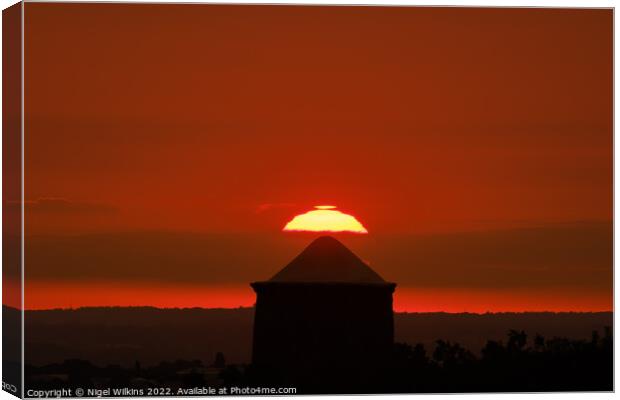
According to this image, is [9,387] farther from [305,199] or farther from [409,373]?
[409,373]

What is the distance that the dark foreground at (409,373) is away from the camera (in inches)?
598

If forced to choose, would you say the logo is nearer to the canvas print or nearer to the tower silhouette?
the canvas print

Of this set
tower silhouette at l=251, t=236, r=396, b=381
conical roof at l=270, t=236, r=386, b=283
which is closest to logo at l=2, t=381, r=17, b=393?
tower silhouette at l=251, t=236, r=396, b=381

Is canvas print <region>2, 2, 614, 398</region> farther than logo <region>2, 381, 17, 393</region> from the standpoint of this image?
No

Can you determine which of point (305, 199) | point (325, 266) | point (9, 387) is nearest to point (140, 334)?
point (9, 387)

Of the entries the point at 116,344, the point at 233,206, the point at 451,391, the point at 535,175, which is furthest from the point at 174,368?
the point at 535,175

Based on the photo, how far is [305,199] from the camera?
15.4 m

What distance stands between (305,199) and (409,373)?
2.00 metres

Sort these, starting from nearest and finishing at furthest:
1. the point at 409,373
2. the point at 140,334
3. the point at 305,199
A: the point at 140,334 → the point at 305,199 → the point at 409,373

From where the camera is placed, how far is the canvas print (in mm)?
15039

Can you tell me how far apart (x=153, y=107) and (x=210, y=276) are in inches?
67.1

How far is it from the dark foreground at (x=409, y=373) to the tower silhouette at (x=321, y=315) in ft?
0.35

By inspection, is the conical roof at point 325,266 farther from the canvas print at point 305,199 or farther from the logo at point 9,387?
the logo at point 9,387

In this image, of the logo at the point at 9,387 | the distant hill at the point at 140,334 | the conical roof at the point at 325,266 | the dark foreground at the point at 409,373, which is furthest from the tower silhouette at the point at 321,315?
the logo at the point at 9,387
